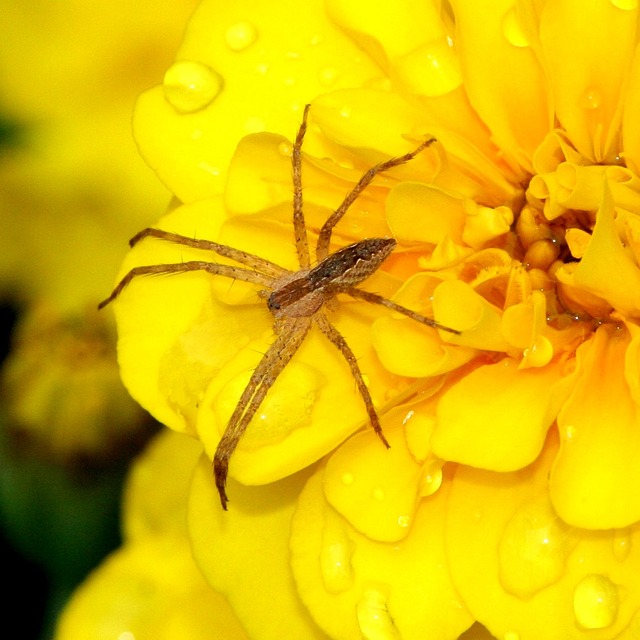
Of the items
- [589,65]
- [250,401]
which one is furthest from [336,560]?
[589,65]

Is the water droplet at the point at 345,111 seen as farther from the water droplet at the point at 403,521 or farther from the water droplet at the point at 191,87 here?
the water droplet at the point at 403,521

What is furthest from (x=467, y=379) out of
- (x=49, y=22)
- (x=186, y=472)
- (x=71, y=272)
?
(x=49, y=22)

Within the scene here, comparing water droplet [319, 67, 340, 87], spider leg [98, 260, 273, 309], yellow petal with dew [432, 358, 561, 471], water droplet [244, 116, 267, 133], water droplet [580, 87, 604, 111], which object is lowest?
yellow petal with dew [432, 358, 561, 471]

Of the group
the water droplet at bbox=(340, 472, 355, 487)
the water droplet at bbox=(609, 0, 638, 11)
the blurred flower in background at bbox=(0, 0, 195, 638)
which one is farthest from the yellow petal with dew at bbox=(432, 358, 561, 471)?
the blurred flower in background at bbox=(0, 0, 195, 638)

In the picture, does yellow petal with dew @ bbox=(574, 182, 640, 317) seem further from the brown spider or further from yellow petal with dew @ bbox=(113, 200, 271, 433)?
yellow petal with dew @ bbox=(113, 200, 271, 433)

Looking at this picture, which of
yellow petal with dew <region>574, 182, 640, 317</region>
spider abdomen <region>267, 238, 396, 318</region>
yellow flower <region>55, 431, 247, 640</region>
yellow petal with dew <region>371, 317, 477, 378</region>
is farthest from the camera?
A: yellow flower <region>55, 431, 247, 640</region>

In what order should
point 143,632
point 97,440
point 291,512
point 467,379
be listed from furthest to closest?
point 97,440, point 143,632, point 291,512, point 467,379

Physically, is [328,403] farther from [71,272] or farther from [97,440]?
[71,272]
